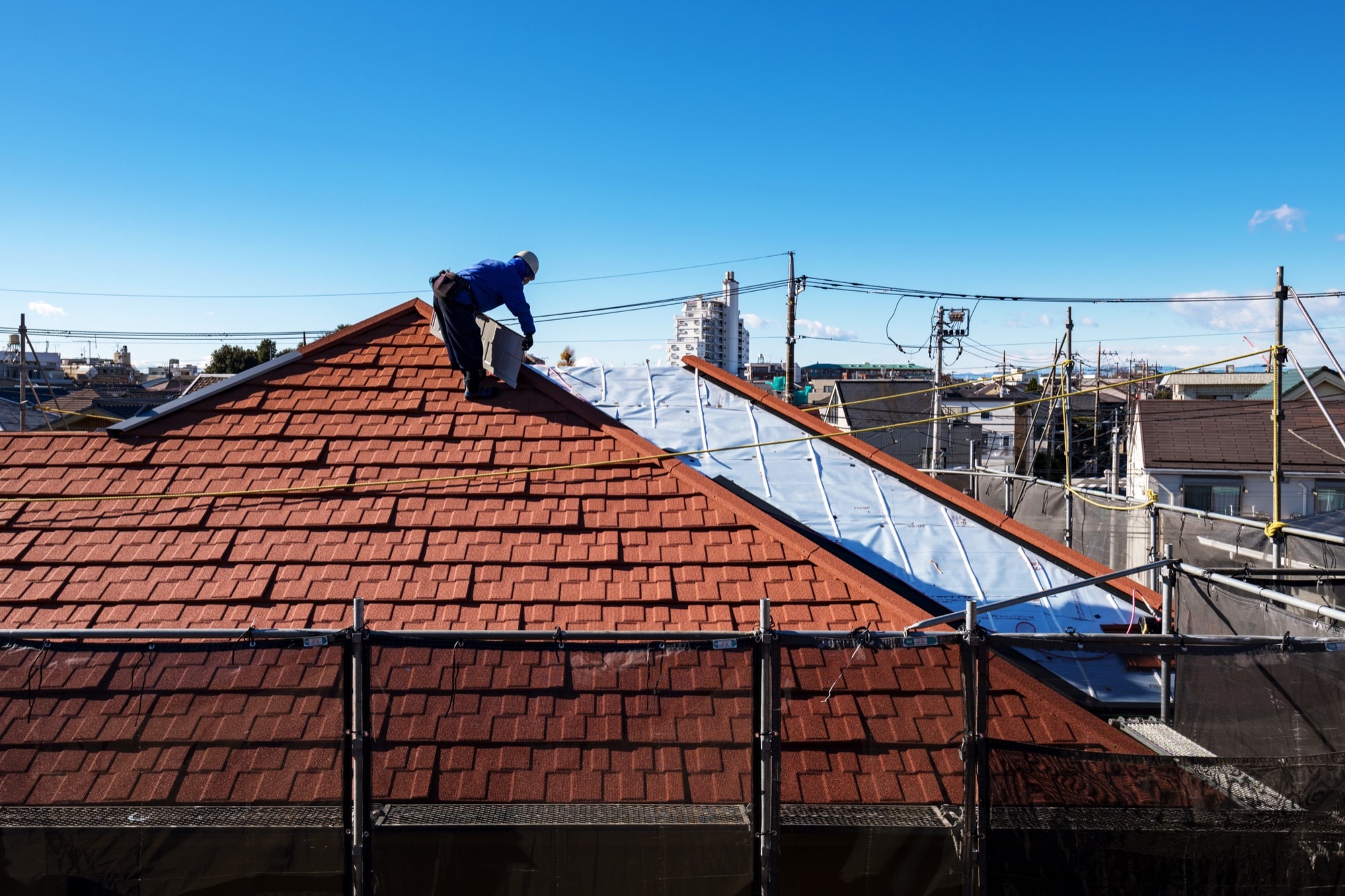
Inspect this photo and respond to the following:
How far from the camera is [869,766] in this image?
14.0 ft

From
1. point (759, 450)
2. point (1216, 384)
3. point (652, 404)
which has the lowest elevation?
point (759, 450)

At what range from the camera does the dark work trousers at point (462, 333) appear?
7.14m

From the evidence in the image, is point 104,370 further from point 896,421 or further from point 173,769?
point 173,769

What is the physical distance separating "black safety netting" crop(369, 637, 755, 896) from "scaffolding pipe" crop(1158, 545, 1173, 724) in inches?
126

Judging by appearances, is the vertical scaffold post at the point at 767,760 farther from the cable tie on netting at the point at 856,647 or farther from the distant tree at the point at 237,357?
the distant tree at the point at 237,357

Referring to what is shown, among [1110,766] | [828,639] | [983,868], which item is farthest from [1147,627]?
[828,639]

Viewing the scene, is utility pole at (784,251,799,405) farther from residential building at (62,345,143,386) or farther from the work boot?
residential building at (62,345,143,386)

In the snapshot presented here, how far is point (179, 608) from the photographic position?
5363mm

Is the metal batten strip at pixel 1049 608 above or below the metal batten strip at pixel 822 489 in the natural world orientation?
below

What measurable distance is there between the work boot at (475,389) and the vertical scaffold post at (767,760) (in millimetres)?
4130

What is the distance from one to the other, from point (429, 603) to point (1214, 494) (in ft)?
99.4

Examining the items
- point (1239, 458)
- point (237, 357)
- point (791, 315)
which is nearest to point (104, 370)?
point (237, 357)

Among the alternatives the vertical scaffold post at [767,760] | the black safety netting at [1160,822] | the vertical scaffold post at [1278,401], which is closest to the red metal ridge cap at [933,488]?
the vertical scaffold post at [1278,401]

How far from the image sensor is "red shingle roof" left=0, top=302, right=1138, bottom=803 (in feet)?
12.9
